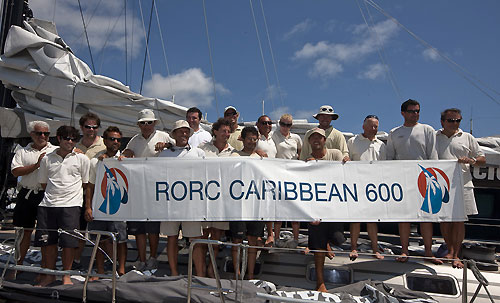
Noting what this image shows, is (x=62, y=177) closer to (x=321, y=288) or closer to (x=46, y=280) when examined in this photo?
(x=46, y=280)

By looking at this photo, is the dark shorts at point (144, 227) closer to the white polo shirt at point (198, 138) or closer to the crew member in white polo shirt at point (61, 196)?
the crew member in white polo shirt at point (61, 196)

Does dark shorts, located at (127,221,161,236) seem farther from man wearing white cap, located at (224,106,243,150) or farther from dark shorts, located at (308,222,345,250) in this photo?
dark shorts, located at (308,222,345,250)

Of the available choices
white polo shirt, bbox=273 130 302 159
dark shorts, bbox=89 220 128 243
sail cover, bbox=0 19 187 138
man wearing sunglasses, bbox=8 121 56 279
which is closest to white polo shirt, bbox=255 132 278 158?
white polo shirt, bbox=273 130 302 159

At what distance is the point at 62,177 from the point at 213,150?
1.78 metres

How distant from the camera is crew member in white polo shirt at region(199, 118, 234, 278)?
4698 millimetres

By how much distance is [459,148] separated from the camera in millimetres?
4930

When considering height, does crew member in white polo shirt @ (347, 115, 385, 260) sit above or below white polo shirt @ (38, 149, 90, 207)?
above

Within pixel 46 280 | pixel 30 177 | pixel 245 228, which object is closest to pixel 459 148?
pixel 245 228

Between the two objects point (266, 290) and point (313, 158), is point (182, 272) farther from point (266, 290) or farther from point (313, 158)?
point (313, 158)

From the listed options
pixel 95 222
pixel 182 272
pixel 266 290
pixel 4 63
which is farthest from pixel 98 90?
pixel 266 290

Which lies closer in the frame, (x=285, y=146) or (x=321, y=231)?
(x=321, y=231)

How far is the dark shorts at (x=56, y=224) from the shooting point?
14.6ft

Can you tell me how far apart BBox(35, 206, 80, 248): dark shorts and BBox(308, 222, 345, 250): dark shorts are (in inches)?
→ 107

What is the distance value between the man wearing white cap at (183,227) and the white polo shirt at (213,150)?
0.12m
